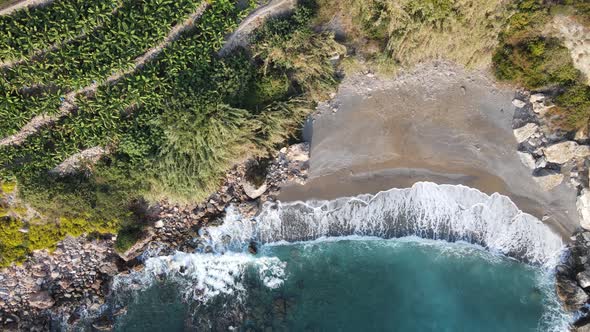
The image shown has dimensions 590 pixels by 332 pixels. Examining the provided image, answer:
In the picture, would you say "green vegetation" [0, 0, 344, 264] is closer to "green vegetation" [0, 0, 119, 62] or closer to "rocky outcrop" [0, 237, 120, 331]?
"green vegetation" [0, 0, 119, 62]

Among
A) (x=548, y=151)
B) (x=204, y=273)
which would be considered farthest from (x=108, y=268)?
(x=548, y=151)

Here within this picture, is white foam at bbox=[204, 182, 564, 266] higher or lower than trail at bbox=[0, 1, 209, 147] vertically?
lower

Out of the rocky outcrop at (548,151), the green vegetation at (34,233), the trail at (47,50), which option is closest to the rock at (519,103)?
the rocky outcrop at (548,151)

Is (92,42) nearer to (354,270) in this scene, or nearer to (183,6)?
(183,6)

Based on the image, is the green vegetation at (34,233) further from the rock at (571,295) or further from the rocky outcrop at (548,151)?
the rock at (571,295)

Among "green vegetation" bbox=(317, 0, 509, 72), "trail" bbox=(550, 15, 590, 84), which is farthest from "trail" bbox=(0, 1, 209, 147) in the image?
"trail" bbox=(550, 15, 590, 84)

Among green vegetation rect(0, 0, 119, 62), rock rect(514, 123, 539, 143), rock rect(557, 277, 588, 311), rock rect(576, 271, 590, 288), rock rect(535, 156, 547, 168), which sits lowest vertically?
rock rect(557, 277, 588, 311)
